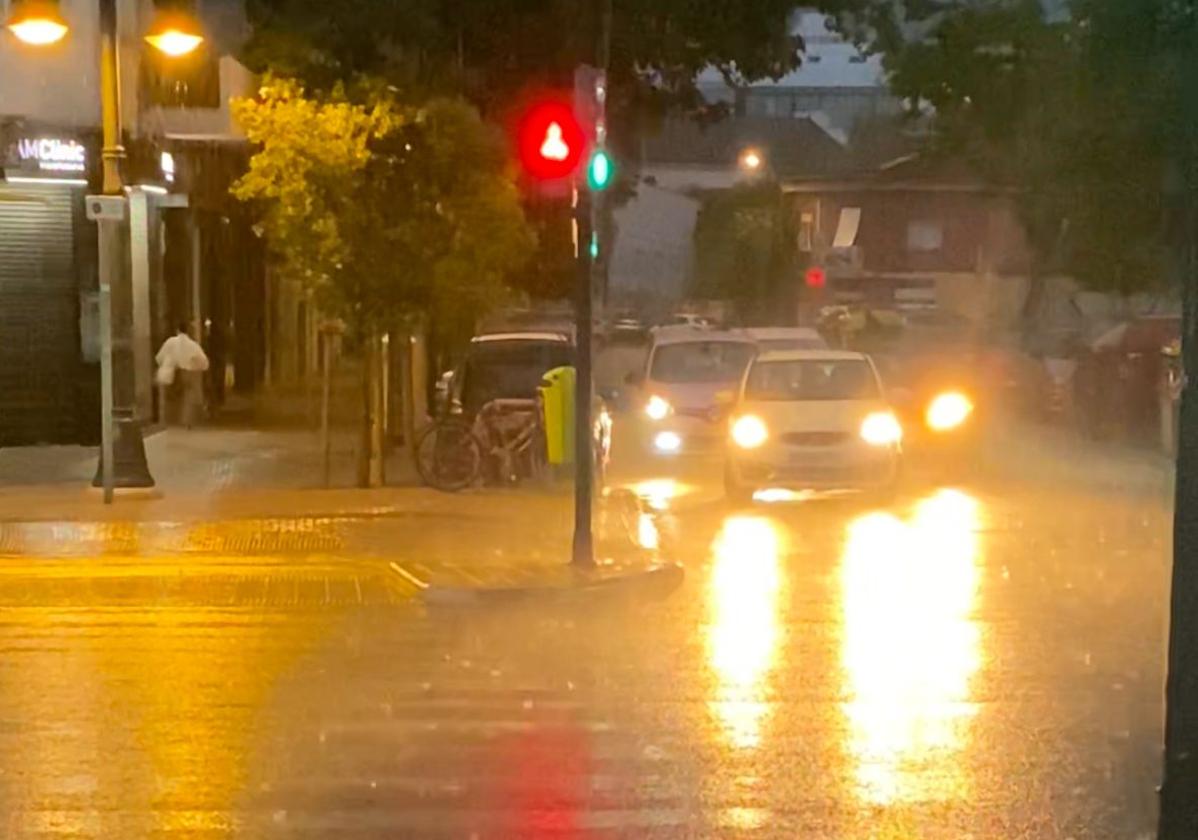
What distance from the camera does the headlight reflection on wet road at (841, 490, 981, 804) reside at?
8875mm

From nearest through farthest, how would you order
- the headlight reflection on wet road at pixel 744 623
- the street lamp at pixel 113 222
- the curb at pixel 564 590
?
1. the headlight reflection on wet road at pixel 744 623
2. the curb at pixel 564 590
3. the street lamp at pixel 113 222

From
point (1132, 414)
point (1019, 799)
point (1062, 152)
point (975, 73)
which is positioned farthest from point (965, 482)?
point (975, 73)

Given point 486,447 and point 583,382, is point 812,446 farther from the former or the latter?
point 583,382

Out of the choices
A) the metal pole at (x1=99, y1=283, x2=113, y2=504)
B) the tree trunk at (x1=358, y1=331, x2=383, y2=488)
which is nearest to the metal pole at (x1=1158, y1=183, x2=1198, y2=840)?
the metal pole at (x1=99, y1=283, x2=113, y2=504)

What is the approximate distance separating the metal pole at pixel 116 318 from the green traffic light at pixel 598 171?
221 inches

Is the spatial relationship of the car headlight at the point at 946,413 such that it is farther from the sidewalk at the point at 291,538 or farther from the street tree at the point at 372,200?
the street tree at the point at 372,200

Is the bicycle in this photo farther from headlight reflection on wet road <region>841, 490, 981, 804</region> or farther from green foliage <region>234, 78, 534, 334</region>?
headlight reflection on wet road <region>841, 490, 981, 804</region>

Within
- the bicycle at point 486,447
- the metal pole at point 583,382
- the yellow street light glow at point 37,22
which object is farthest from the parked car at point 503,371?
the metal pole at point 583,382

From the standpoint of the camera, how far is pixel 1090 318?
4253cm

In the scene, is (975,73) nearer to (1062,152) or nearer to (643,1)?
(1062,152)

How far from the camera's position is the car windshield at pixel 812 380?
2100 centimetres

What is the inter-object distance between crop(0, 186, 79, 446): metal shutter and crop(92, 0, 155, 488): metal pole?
474cm

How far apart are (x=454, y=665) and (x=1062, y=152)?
70.8ft

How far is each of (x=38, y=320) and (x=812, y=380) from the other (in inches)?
381
